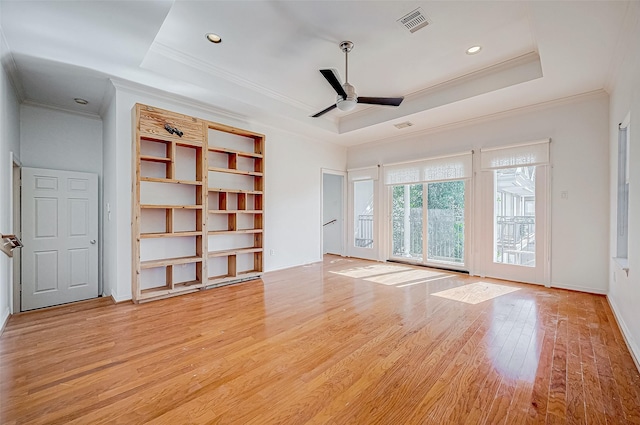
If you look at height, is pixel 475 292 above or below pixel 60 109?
below

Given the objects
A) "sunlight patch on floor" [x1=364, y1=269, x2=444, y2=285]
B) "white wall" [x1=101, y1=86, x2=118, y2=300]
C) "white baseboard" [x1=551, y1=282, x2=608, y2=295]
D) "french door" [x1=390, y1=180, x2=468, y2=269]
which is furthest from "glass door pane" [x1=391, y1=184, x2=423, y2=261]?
"white wall" [x1=101, y1=86, x2=118, y2=300]

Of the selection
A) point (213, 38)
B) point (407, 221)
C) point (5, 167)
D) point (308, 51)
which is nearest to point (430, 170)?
point (407, 221)

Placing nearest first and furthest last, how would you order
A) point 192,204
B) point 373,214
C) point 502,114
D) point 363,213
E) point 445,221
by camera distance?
point 192,204 < point 502,114 < point 445,221 < point 373,214 < point 363,213

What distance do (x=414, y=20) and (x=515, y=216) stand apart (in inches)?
141

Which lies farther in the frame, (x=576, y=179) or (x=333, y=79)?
(x=576, y=179)

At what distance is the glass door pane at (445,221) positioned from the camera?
541 centimetres

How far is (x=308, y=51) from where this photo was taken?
3.55 metres

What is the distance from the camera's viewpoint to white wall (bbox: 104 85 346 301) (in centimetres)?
376

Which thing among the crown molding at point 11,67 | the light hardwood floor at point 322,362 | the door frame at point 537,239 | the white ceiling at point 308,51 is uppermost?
the white ceiling at point 308,51

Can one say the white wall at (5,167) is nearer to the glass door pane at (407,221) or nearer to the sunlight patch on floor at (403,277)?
the sunlight patch on floor at (403,277)

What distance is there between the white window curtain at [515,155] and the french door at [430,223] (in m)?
0.58

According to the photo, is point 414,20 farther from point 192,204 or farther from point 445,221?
point 192,204

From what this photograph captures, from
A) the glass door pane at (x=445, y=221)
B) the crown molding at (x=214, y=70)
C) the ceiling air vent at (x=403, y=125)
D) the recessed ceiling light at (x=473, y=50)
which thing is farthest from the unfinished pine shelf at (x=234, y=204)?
the glass door pane at (x=445, y=221)

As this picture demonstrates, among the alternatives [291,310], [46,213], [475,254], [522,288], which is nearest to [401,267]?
[475,254]
